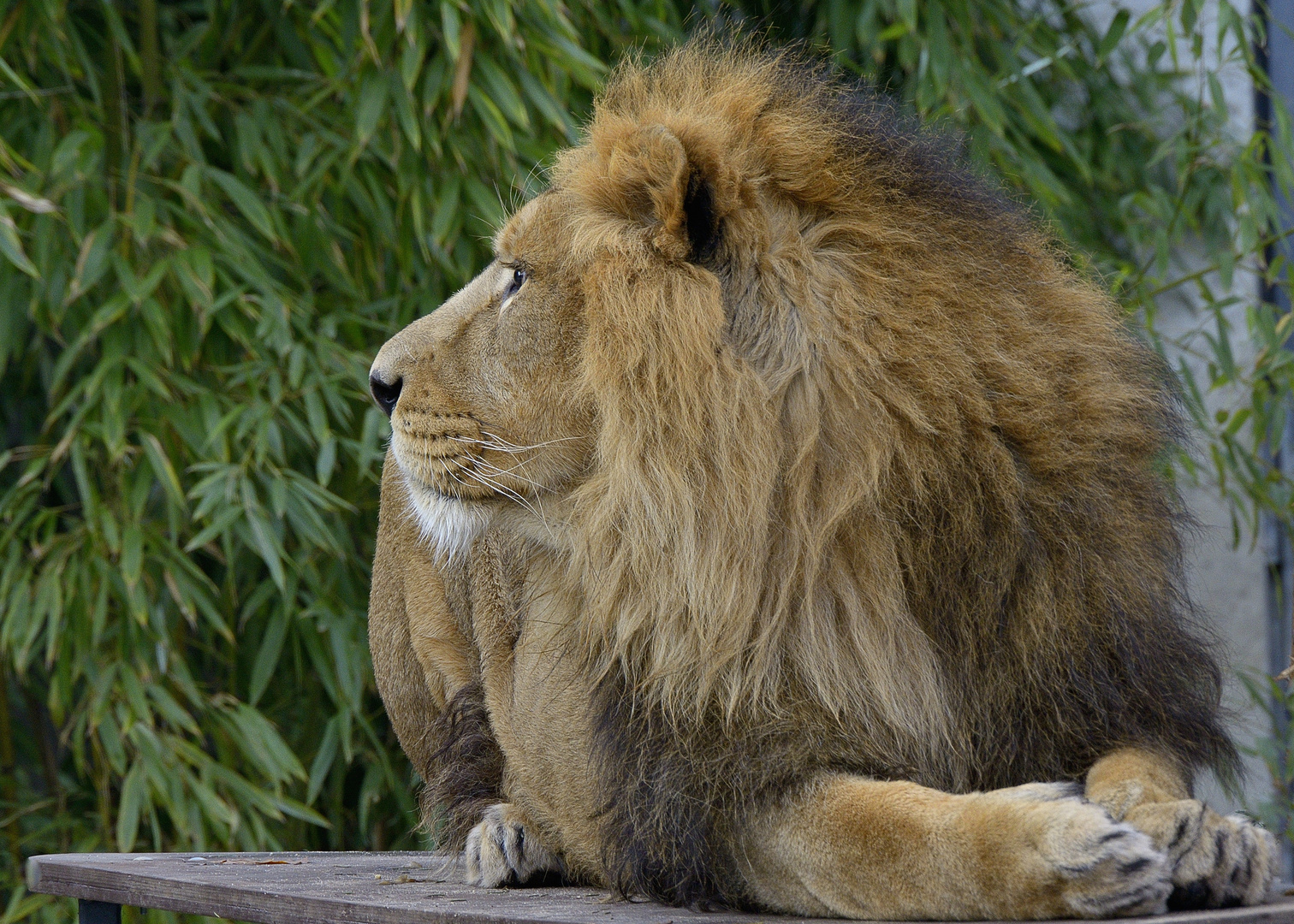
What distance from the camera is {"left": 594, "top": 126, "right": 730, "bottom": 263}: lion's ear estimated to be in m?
1.71

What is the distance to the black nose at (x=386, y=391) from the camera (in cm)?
202

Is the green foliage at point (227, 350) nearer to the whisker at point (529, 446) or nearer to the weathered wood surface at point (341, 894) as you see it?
the weathered wood surface at point (341, 894)

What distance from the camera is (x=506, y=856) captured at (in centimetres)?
212

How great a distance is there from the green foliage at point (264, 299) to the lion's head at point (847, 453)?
131cm

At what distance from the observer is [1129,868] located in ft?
4.33

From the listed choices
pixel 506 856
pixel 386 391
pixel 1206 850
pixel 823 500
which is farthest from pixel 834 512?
pixel 506 856

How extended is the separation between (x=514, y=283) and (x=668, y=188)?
1.08ft

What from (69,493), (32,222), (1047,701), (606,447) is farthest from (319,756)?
(1047,701)

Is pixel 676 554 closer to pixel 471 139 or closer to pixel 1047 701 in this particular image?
pixel 1047 701

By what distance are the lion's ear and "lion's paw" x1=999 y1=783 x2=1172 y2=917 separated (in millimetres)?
801

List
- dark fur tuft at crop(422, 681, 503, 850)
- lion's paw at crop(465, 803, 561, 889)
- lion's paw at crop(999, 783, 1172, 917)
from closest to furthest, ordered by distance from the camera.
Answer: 1. lion's paw at crop(999, 783, 1172, 917)
2. lion's paw at crop(465, 803, 561, 889)
3. dark fur tuft at crop(422, 681, 503, 850)

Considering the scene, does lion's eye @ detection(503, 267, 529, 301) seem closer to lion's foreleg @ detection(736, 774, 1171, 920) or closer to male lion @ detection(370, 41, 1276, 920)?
male lion @ detection(370, 41, 1276, 920)

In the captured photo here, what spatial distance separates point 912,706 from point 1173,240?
232 centimetres

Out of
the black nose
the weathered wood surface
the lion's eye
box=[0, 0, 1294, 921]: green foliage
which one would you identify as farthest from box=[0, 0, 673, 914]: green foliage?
the lion's eye
